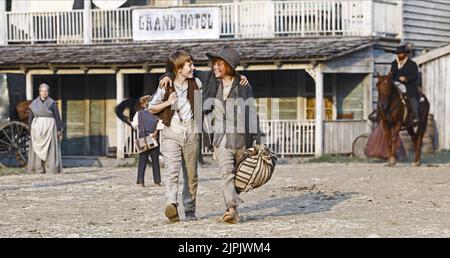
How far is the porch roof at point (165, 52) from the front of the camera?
23703 mm

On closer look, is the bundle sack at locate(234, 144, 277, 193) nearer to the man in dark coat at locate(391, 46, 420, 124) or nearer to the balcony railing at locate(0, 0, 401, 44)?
the man in dark coat at locate(391, 46, 420, 124)

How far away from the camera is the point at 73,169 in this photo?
22281 millimetres

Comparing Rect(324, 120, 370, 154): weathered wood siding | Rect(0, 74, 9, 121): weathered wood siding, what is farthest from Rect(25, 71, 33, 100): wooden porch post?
Rect(324, 120, 370, 154): weathered wood siding

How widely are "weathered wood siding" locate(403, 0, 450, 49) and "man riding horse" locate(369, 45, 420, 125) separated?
21.0 ft

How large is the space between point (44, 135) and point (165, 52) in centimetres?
608

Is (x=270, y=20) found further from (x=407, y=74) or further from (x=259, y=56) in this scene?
(x=407, y=74)

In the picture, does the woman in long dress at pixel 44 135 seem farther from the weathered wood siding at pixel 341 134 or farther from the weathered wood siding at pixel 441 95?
the weathered wood siding at pixel 441 95

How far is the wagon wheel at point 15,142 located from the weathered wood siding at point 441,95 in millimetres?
10474

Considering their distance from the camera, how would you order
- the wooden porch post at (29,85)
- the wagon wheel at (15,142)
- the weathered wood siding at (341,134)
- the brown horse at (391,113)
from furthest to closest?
the wooden porch post at (29,85) → the weathered wood siding at (341,134) → the wagon wheel at (15,142) → the brown horse at (391,113)

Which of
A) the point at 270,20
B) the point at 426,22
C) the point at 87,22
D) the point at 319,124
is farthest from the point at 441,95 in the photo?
the point at 87,22

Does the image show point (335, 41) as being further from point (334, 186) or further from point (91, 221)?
point (91, 221)

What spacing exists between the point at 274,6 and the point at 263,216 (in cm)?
1463

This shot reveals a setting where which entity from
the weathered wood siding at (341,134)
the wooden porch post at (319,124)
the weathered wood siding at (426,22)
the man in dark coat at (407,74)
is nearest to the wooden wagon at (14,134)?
the wooden porch post at (319,124)
